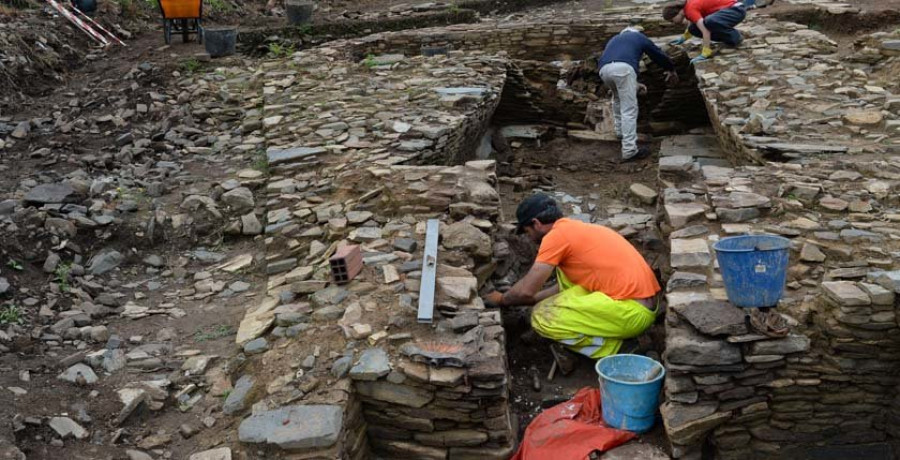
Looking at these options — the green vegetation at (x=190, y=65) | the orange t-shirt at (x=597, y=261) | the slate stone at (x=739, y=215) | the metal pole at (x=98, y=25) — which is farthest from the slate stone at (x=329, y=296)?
the metal pole at (x=98, y=25)

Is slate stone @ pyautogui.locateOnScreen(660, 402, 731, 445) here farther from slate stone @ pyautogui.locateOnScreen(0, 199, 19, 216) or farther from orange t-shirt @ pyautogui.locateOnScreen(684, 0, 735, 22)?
orange t-shirt @ pyautogui.locateOnScreen(684, 0, 735, 22)

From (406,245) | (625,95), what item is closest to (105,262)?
(406,245)

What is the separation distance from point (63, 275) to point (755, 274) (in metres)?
4.24

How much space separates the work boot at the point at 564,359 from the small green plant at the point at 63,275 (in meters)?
3.14

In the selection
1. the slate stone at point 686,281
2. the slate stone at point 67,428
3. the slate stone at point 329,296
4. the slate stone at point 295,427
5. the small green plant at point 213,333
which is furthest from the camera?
the small green plant at point 213,333

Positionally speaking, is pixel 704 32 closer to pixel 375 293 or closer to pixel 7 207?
pixel 375 293

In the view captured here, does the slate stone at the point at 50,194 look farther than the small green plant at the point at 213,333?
Yes

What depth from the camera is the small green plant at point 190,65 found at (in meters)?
9.43

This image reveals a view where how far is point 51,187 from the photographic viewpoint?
239 inches

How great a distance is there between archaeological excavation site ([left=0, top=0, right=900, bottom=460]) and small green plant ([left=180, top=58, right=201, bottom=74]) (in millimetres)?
279

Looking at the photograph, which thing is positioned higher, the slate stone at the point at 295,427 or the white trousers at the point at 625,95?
the white trousers at the point at 625,95

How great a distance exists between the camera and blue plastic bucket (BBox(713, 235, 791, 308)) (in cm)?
348

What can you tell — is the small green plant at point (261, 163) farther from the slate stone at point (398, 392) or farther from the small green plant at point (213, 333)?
the slate stone at point (398, 392)

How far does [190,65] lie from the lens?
31.2 feet
